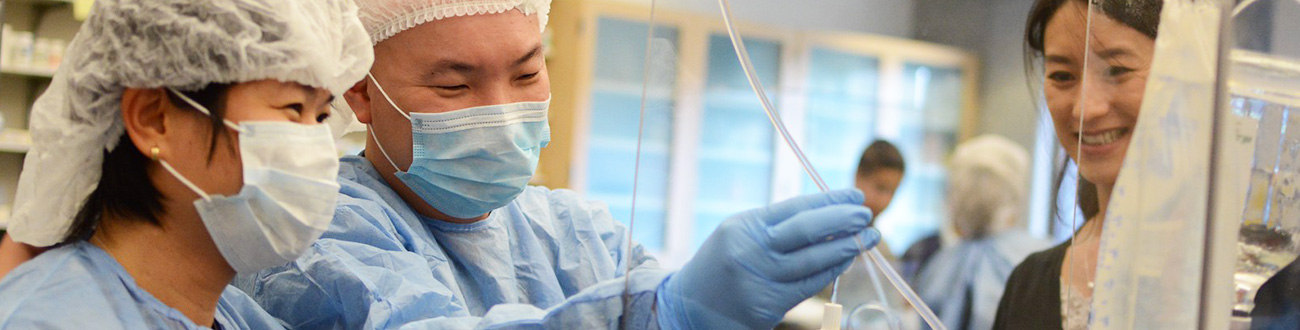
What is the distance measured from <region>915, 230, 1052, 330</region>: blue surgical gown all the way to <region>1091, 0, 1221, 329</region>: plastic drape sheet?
0.15m

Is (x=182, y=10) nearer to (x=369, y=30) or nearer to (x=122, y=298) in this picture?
(x=122, y=298)

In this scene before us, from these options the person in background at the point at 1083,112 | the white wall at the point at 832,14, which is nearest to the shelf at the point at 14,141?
the white wall at the point at 832,14

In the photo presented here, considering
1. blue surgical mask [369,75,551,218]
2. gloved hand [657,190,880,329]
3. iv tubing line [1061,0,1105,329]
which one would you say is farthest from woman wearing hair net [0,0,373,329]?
iv tubing line [1061,0,1105,329]

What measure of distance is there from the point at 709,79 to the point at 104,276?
621 millimetres

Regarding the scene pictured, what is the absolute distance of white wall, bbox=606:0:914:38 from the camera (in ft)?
3.29

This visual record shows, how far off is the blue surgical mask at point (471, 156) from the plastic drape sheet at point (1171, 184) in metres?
0.73

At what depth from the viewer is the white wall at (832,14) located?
3.29 ft

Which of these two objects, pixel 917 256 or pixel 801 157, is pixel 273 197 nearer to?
pixel 801 157

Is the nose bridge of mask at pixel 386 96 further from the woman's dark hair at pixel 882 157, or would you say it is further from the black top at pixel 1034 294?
the black top at pixel 1034 294

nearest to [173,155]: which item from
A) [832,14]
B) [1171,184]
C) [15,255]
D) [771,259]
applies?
[15,255]

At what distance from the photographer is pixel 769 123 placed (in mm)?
998

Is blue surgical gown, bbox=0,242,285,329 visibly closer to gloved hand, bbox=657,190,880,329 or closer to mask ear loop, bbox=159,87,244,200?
mask ear loop, bbox=159,87,244,200

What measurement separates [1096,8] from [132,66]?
927mm

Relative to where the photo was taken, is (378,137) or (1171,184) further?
(378,137)
